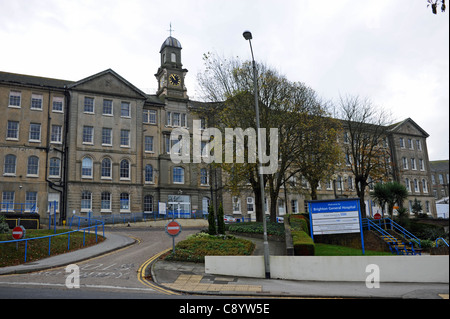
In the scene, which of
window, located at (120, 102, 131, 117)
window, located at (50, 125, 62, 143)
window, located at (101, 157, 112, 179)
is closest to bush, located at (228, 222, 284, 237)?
window, located at (101, 157, 112, 179)

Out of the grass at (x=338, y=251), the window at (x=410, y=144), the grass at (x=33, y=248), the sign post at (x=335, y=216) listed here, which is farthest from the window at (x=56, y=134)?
the window at (x=410, y=144)

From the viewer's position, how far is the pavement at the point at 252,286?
12.1 m

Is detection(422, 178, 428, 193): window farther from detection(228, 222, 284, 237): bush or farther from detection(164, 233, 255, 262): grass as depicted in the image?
detection(164, 233, 255, 262): grass

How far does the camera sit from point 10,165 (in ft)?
126

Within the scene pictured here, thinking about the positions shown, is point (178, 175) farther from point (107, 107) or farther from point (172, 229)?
point (172, 229)

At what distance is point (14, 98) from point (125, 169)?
13.8 meters

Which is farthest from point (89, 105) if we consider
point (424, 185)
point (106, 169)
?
point (424, 185)

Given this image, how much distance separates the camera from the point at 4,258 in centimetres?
1706

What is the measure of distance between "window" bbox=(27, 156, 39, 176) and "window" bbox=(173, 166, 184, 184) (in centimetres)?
1513

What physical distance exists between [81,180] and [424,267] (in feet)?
113

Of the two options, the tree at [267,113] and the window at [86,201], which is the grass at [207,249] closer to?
the tree at [267,113]
